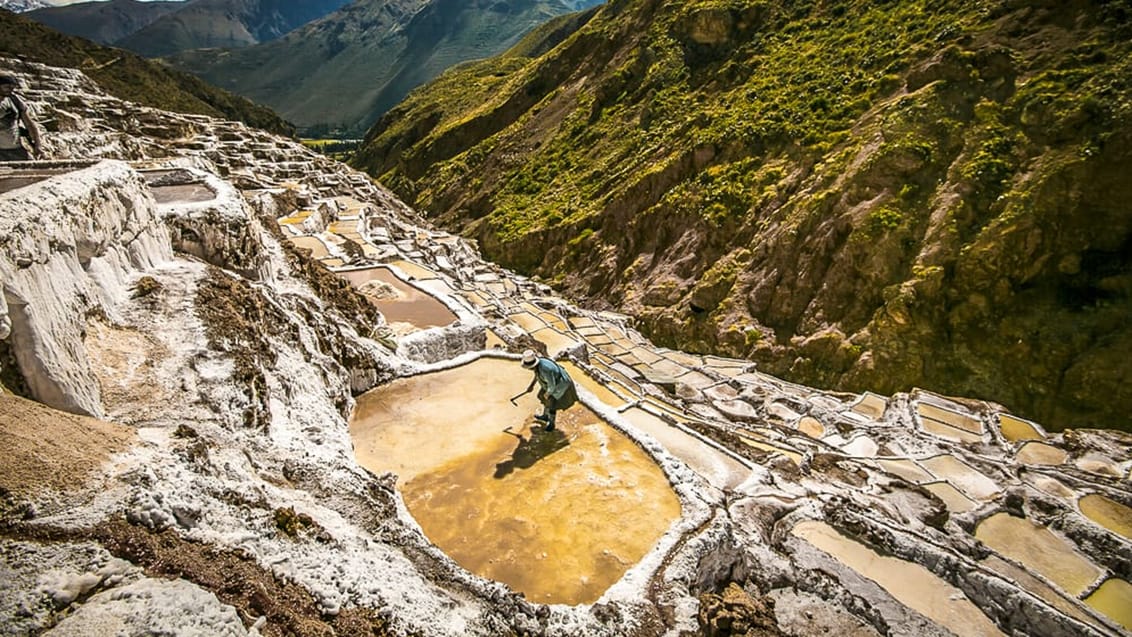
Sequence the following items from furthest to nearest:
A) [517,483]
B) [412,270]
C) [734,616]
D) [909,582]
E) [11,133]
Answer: [412,270], [11,133], [909,582], [517,483], [734,616]

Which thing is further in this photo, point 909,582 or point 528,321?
point 528,321

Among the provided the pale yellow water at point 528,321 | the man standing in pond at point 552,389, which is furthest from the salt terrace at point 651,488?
the pale yellow water at point 528,321

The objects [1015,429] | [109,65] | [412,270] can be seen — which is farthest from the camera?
[109,65]

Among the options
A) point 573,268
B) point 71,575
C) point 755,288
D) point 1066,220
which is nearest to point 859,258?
point 755,288

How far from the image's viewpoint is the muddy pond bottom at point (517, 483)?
17.4 ft

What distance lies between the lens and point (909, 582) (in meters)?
7.22

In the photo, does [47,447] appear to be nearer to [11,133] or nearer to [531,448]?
[531,448]

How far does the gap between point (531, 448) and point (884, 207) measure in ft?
52.5

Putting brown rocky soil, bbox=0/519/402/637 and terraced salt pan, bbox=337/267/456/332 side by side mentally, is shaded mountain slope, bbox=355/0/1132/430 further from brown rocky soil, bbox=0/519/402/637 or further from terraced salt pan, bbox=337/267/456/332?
brown rocky soil, bbox=0/519/402/637

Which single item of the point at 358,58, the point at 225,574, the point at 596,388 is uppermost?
the point at 358,58

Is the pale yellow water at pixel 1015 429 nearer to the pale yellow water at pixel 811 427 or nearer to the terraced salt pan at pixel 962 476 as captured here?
the terraced salt pan at pixel 962 476

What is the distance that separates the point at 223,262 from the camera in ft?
26.0

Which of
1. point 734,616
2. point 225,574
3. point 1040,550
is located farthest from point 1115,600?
point 225,574

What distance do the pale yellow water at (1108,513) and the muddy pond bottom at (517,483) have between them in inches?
378
